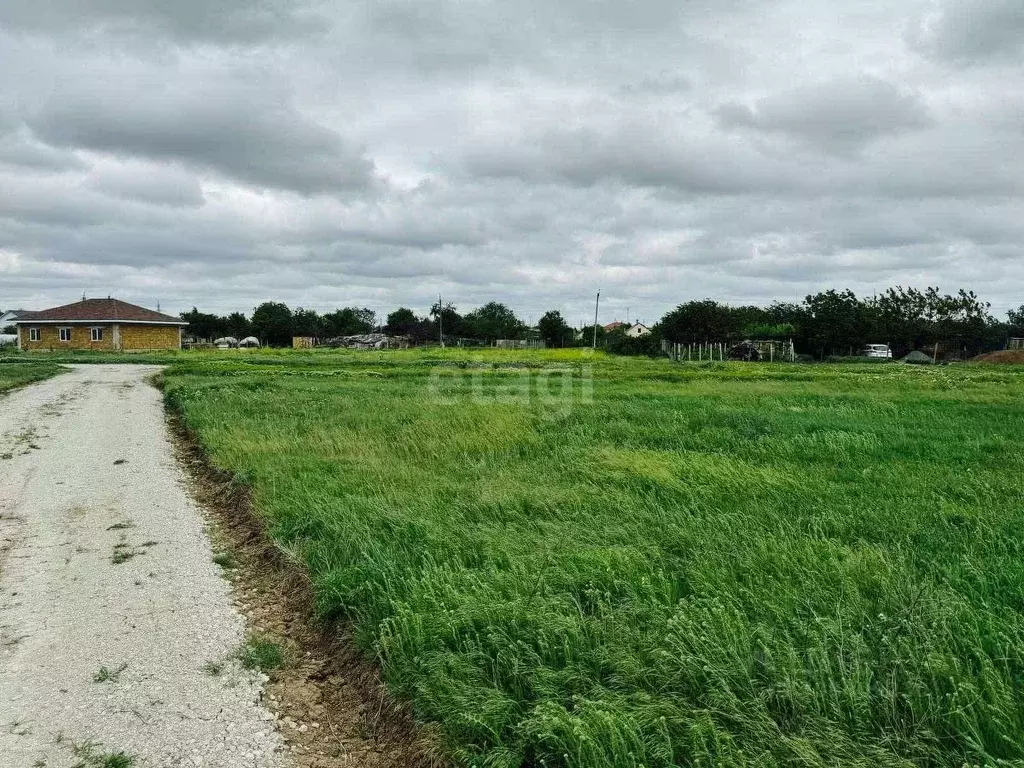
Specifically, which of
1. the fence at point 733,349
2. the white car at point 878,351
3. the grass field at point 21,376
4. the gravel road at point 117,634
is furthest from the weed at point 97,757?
Result: the white car at point 878,351

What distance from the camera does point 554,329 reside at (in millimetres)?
86500

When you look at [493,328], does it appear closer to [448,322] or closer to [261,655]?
[448,322]

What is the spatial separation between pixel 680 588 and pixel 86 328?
220 ft

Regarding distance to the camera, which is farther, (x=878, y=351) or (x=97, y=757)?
(x=878, y=351)

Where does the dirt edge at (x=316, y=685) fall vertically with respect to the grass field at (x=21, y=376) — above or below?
below

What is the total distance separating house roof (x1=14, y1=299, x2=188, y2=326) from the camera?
193ft

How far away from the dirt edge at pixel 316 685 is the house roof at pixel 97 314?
6274 cm

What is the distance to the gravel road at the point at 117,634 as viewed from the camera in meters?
3.38

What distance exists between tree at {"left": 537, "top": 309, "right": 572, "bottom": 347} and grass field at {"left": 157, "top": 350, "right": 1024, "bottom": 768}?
7606 centimetres

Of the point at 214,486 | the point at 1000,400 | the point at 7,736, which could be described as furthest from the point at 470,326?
the point at 7,736

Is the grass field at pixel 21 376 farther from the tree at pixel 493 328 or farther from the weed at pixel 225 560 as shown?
the tree at pixel 493 328

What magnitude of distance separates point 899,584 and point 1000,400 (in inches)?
736

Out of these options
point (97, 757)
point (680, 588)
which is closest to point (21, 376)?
point (97, 757)

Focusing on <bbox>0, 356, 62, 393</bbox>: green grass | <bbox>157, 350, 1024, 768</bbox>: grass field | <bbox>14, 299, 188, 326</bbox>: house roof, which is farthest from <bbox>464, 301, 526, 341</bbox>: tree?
<bbox>157, 350, 1024, 768</bbox>: grass field
